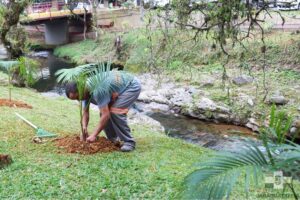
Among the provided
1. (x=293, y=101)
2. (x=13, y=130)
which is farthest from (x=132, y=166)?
(x=293, y=101)

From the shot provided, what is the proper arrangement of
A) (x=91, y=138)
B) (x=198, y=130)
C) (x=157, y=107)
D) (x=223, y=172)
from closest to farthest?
(x=223, y=172)
(x=91, y=138)
(x=198, y=130)
(x=157, y=107)

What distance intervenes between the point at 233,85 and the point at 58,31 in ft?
58.9

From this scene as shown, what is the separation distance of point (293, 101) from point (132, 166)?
759 centimetres

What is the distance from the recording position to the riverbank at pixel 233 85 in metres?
10.6

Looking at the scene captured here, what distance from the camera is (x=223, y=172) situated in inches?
78.7

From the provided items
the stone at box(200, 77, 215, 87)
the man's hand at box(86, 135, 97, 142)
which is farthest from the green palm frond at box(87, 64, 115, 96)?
the stone at box(200, 77, 215, 87)

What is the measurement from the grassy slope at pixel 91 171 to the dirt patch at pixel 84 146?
5.0 inches

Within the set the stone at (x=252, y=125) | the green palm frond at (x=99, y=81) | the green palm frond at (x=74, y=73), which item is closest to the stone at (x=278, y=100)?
the stone at (x=252, y=125)

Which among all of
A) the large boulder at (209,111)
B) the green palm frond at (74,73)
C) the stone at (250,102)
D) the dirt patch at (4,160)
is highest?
the green palm frond at (74,73)

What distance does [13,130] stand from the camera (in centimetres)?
575

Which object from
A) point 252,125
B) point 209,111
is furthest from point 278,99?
point 209,111

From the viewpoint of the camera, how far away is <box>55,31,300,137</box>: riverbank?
10.6 metres

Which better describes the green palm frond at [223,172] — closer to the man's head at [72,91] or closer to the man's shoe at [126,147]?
the man's head at [72,91]

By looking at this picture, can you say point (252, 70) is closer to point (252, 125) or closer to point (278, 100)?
point (278, 100)
